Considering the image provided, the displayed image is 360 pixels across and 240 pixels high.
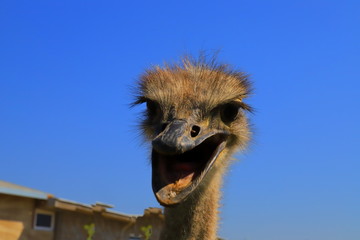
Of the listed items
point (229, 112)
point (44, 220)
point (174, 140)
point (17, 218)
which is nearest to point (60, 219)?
point (44, 220)

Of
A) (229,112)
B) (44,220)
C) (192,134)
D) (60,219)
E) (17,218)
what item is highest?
(60,219)

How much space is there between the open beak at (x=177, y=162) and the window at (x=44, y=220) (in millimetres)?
8889

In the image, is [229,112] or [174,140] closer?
[174,140]

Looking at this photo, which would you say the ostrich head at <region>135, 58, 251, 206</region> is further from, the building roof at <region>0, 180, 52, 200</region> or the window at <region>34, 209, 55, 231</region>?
the window at <region>34, 209, 55, 231</region>

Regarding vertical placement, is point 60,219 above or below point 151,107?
above

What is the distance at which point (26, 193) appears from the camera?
1015 cm

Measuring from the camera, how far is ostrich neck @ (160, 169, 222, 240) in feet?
8.77

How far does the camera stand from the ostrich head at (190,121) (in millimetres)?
2191

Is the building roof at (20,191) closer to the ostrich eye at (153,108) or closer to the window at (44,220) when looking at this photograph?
the window at (44,220)

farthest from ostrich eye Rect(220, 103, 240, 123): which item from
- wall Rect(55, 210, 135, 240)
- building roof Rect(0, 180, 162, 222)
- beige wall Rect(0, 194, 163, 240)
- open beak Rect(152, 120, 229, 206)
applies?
wall Rect(55, 210, 135, 240)

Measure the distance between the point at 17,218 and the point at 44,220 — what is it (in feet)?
2.07

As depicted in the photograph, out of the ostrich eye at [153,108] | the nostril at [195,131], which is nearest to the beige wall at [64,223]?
the ostrich eye at [153,108]

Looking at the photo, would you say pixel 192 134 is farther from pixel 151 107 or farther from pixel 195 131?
pixel 151 107

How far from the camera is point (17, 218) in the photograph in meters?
10.5
